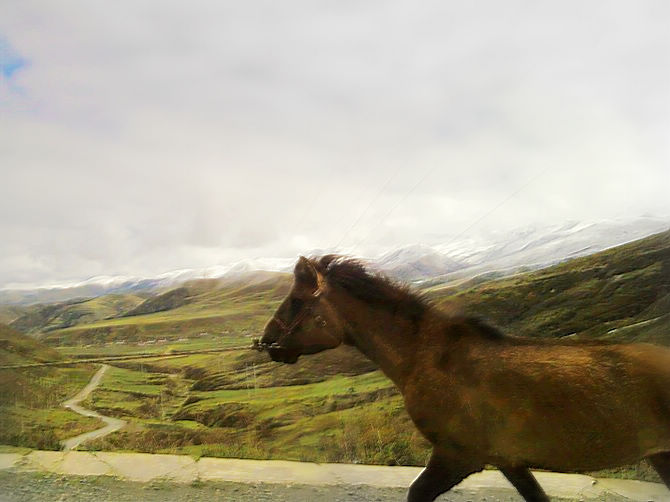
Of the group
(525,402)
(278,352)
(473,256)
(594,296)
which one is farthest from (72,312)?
(594,296)

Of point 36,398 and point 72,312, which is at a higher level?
point 72,312

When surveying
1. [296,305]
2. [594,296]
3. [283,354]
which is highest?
[296,305]

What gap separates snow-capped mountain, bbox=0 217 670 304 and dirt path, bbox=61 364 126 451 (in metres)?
0.98

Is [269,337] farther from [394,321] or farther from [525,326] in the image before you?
[525,326]

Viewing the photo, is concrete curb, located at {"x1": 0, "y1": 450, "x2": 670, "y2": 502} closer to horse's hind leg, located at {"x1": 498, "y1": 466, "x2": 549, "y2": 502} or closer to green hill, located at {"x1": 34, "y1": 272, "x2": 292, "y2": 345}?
green hill, located at {"x1": 34, "y1": 272, "x2": 292, "y2": 345}

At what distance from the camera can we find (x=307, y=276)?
3.48 meters

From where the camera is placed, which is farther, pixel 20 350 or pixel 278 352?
pixel 20 350

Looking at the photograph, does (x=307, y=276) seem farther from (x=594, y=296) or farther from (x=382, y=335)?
(x=594, y=296)

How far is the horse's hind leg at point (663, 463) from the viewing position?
3.17 metres

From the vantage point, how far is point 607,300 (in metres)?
5.55

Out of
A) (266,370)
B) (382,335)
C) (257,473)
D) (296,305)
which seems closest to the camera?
(382,335)

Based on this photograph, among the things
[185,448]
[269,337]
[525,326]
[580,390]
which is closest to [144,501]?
[185,448]

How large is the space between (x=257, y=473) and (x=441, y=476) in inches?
88.0

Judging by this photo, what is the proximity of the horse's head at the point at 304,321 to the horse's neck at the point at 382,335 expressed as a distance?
0.28ft
